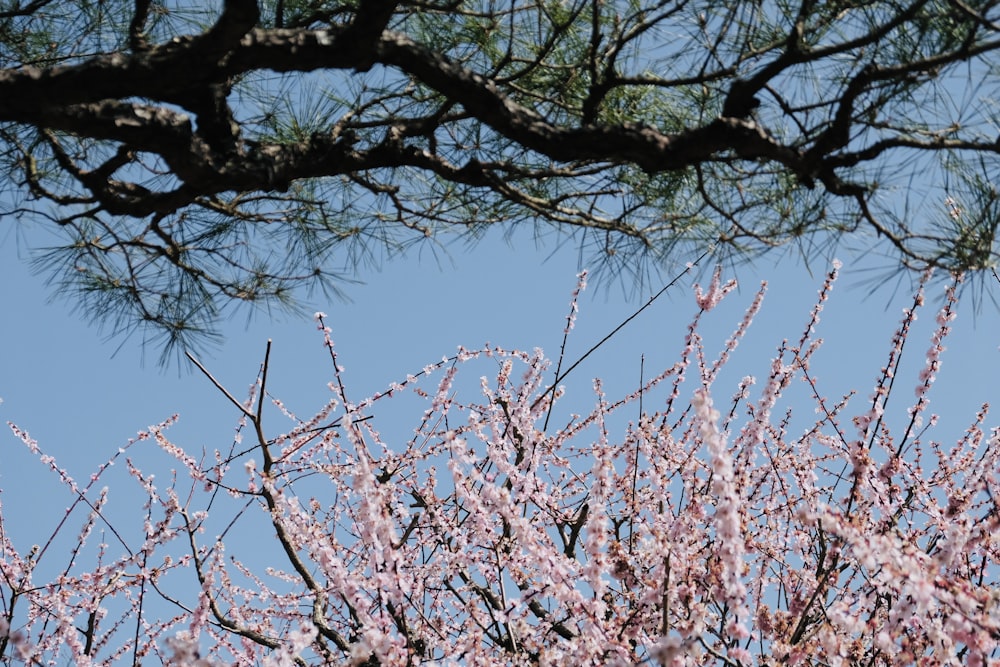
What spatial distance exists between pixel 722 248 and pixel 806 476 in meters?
1.04

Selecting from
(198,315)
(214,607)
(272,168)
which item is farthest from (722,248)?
(198,315)

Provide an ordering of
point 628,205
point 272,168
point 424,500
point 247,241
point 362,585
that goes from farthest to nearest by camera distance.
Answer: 1. point 247,241
2. point 424,500
3. point 628,205
4. point 362,585
5. point 272,168

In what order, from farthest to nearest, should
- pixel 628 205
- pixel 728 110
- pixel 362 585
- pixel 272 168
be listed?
pixel 628 205 → pixel 362 585 → pixel 272 168 → pixel 728 110

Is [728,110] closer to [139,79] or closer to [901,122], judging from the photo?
[901,122]

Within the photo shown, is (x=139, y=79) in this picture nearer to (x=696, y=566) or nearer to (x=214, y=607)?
(x=214, y=607)

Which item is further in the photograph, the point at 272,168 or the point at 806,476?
the point at 806,476

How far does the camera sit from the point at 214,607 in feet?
8.96

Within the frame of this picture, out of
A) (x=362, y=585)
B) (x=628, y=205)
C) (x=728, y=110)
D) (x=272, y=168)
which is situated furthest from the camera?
(x=628, y=205)

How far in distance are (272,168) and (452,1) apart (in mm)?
861

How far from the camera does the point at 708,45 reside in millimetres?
2393

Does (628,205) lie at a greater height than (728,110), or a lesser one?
greater

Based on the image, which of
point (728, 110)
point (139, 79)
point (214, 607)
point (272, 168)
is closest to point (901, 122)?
point (728, 110)

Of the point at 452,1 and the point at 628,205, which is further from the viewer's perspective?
the point at 628,205

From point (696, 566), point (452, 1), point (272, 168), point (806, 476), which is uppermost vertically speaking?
point (452, 1)
